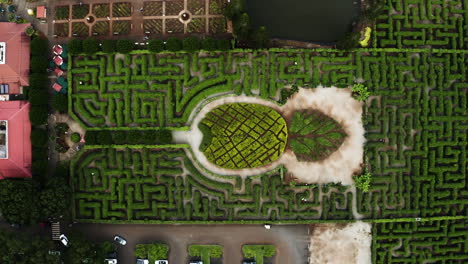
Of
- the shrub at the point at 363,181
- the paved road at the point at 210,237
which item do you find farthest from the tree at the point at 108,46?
the shrub at the point at 363,181

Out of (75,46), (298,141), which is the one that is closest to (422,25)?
(298,141)

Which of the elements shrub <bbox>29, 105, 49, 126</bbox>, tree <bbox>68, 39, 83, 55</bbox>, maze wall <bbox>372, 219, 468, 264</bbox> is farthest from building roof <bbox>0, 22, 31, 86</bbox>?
maze wall <bbox>372, 219, 468, 264</bbox>

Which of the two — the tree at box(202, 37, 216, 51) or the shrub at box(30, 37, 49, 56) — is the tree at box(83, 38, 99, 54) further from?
the tree at box(202, 37, 216, 51)

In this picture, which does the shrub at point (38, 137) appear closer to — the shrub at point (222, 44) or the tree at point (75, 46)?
the tree at point (75, 46)

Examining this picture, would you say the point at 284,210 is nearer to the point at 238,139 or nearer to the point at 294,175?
the point at 294,175

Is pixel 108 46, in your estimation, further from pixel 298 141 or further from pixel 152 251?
pixel 298 141

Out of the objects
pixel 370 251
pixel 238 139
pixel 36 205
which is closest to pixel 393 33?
pixel 238 139

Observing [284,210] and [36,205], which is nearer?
[36,205]
